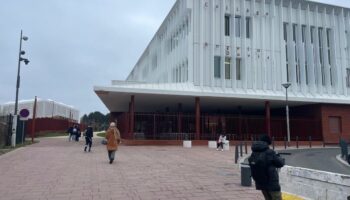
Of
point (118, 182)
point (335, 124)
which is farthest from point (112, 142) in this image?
point (335, 124)

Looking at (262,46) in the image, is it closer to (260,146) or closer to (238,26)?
(238,26)

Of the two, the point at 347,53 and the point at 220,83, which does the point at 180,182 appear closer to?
the point at 220,83

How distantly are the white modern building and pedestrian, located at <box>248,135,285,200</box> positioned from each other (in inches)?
752

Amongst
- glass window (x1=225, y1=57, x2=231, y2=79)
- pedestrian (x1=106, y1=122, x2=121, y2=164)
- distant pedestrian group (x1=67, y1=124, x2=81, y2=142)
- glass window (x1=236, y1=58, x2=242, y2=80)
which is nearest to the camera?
pedestrian (x1=106, y1=122, x2=121, y2=164)

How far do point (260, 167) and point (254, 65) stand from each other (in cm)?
2522

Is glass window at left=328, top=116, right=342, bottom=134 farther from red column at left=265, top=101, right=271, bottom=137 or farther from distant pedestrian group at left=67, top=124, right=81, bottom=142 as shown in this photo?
distant pedestrian group at left=67, top=124, right=81, bottom=142

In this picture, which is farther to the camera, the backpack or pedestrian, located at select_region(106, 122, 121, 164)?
pedestrian, located at select_region(106, 122, 121, 164)

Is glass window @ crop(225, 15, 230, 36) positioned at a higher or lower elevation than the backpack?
higher

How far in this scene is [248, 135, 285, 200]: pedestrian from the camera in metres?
4.84

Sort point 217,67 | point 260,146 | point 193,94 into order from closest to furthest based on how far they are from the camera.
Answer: point 260,146, point 193,94, point 217,67

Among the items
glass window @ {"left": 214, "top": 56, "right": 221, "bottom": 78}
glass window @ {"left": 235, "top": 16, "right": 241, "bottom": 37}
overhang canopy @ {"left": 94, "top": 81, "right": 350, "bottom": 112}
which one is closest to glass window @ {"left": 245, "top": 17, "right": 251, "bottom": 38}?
glass window @ {"left": 235, "top": 16, "right": 241, "bottom": 37}

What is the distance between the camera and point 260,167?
488 centimetres

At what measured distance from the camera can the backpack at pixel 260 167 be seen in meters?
4.85

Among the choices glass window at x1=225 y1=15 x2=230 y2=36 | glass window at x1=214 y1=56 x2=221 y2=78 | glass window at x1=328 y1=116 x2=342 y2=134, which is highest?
glass window at x1=225 y1=15 x2=230 y2=36
